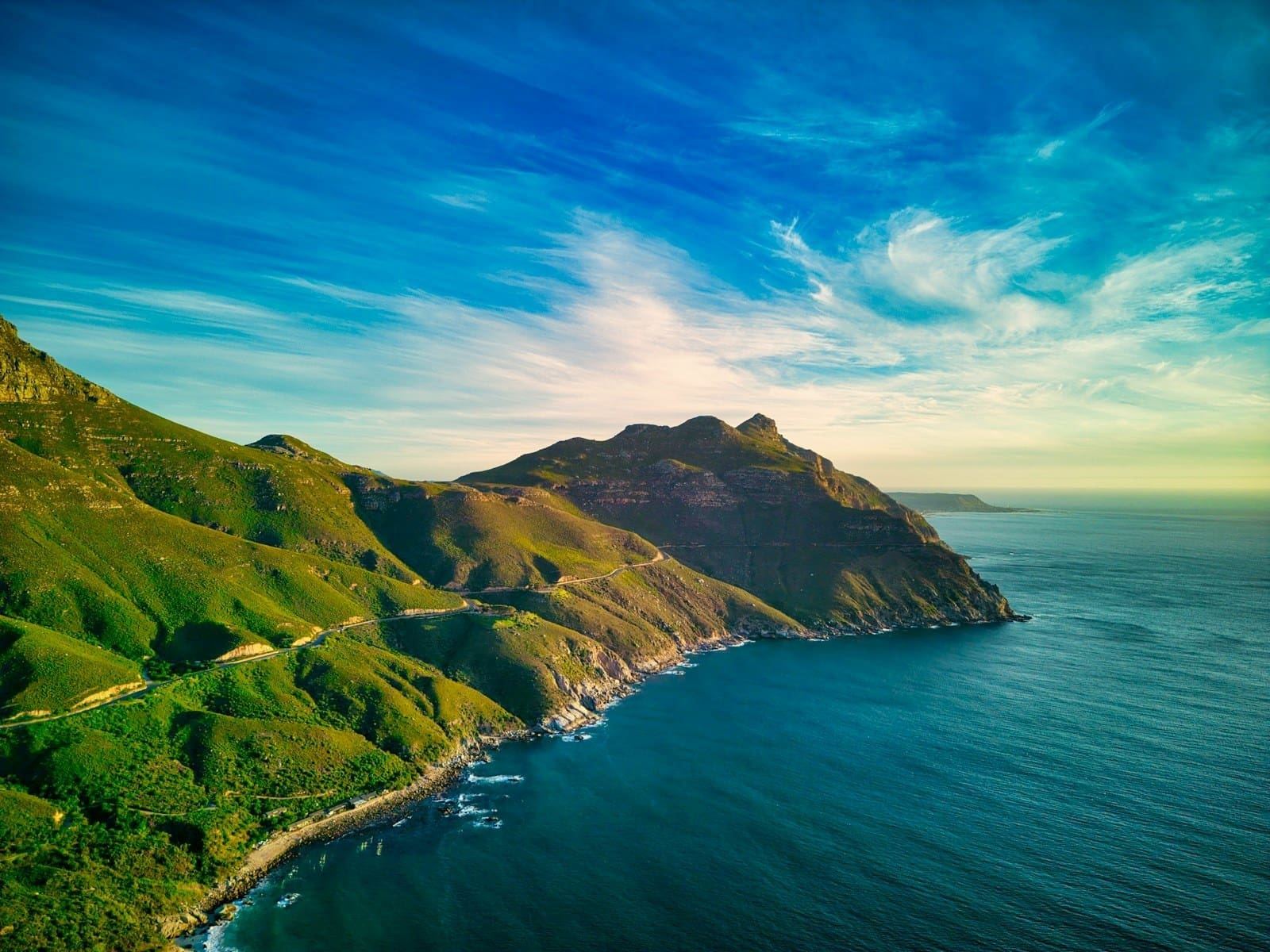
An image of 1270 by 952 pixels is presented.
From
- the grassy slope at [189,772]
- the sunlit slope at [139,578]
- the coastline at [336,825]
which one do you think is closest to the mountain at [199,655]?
the grassy slope at [189,772]

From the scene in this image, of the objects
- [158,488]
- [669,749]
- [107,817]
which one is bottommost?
[669,749]

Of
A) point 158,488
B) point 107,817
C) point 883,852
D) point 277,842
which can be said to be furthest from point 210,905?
point 158,488

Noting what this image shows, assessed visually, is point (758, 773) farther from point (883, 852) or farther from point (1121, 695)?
point (1121, 695)

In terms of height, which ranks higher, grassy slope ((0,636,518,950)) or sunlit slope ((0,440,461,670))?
sunlit slope ((0,440,461,670))

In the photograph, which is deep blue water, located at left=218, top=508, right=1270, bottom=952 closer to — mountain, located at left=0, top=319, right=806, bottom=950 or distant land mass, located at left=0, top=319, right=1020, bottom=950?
distant land mass, located at left=0, top=319, right=1020, bottom=950

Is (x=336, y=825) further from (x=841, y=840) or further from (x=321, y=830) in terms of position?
(x=841, y=840)

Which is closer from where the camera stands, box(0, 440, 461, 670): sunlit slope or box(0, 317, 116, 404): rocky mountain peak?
box(0, 440, 461, 670): sunlit slope

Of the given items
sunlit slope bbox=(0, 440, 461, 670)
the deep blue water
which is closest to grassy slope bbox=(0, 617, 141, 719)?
sunlit slope bbox=(0, 440, 461, 670)
